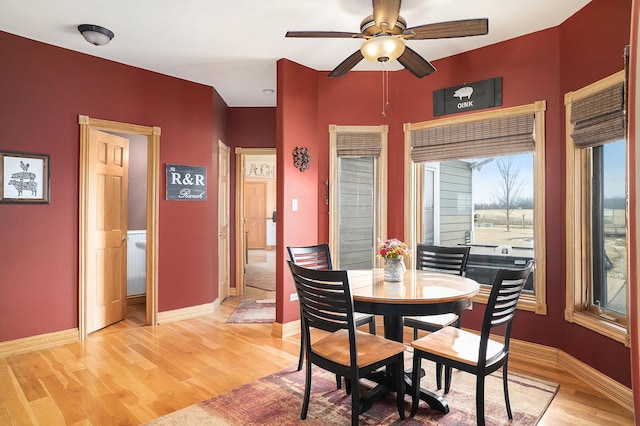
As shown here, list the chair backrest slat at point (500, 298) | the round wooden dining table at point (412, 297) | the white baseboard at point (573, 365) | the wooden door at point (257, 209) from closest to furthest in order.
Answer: the chair backrest slat at point (500, 298)
the round wooden dining table at point (412, 297)
the white baseboard at point (573, 365)
the wooden door at point (257, 209)

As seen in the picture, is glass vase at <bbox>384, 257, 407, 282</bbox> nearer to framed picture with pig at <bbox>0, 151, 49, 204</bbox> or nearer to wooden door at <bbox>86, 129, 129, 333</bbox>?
wooden door at <bbox>86, 129, 129, 333</bbox>

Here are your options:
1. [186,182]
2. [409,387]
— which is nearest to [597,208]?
[409,387]

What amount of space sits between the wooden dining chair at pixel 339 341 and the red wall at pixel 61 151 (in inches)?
100

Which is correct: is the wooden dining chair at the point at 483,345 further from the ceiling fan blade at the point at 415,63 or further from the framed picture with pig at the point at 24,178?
the framed picture with pig at the point at 24,178

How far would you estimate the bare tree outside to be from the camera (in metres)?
3.47

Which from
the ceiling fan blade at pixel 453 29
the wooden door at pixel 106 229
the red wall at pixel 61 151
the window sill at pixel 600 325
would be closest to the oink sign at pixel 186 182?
the red wall at pixel 61 151

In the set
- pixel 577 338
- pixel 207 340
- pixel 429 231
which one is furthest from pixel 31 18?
pixel 577 338

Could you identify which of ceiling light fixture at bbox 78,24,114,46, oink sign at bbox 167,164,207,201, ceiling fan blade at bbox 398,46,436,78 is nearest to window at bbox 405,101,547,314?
ceiling fan blade at bbox 398,46,436,78

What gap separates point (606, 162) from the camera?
2.71 m

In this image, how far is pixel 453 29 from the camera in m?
2.29

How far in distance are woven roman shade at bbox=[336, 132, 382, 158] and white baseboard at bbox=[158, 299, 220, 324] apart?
7.85 feet

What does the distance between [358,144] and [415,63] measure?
1.39 meters

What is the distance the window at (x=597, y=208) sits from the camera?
2.50 metres

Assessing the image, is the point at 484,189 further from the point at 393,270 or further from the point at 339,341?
the point at 339,341
